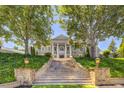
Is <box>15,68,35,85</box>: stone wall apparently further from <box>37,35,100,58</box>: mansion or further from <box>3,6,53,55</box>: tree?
<box>37,35,100,58</box>: mansion

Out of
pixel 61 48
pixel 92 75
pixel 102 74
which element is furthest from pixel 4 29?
pixel 102 74

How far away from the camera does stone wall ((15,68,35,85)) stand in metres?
6.76

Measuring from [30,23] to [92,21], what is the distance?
2462 millimetres

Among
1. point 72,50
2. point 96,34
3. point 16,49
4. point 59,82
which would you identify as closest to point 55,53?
point 72,50

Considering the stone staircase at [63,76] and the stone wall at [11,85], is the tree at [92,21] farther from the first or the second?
the stone wall at [11,85]

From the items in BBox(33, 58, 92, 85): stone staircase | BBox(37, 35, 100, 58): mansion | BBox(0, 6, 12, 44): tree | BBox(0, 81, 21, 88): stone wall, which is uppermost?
BBox(0, 6, 12, 44): tree

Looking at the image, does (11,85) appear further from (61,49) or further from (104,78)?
(61,49)

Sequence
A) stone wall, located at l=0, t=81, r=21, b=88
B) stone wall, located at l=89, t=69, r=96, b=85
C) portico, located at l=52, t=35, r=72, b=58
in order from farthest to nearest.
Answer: portico, located at l=52, t=35, r=72, b=58, stone wall, located at l=89, t=69, r=96, b=85, stone wall, located at l=0, t=81, r=21, b=88

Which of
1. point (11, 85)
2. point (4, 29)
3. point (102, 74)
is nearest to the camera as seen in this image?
point (11, 85)

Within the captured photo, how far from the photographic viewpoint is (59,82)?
22.7ft

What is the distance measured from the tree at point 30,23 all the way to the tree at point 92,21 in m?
0.75

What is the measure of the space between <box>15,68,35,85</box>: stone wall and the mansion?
4.74 meters

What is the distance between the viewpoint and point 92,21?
9.09m

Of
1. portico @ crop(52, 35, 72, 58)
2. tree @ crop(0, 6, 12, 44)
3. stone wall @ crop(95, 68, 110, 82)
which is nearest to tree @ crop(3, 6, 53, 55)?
tree @ crop(0, 6, 12, 44)
